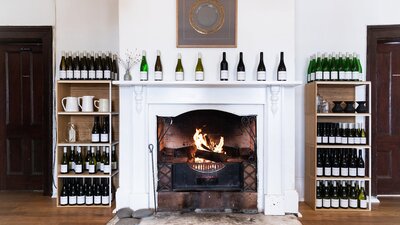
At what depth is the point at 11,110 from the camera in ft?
13.1

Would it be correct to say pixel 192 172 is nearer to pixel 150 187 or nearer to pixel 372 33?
pixel 150 187

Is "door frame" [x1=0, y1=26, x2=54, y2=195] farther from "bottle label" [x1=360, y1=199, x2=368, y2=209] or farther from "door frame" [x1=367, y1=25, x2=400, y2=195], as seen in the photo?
"door frame" [x1=367, y1=25, x2=400, y2=195]

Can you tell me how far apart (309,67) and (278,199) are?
1398 mm

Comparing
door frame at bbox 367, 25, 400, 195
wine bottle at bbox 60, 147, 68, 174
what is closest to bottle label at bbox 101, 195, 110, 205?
wine bottle at bbox 60, 147, 68, 174

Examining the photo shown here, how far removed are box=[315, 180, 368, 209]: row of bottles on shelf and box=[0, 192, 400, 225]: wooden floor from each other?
0.35 ft

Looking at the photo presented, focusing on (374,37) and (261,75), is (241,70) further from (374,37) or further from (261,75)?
(374,37)

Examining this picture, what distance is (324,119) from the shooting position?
3.59 meters

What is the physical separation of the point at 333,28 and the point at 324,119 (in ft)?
3.19

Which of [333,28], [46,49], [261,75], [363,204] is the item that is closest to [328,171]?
[363,204]

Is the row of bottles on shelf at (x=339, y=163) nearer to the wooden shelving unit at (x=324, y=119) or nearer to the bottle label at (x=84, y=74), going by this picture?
the wooden shelving unit at (x=324, y=119)

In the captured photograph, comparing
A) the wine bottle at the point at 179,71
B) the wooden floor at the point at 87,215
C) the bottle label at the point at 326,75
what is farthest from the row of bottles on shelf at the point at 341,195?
the wine bottle at the point at 179,71

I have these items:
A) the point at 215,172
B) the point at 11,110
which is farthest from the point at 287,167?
the point at 11,110

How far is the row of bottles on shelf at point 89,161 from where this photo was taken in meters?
3.37

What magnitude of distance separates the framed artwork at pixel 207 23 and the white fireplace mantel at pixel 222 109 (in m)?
0.42
